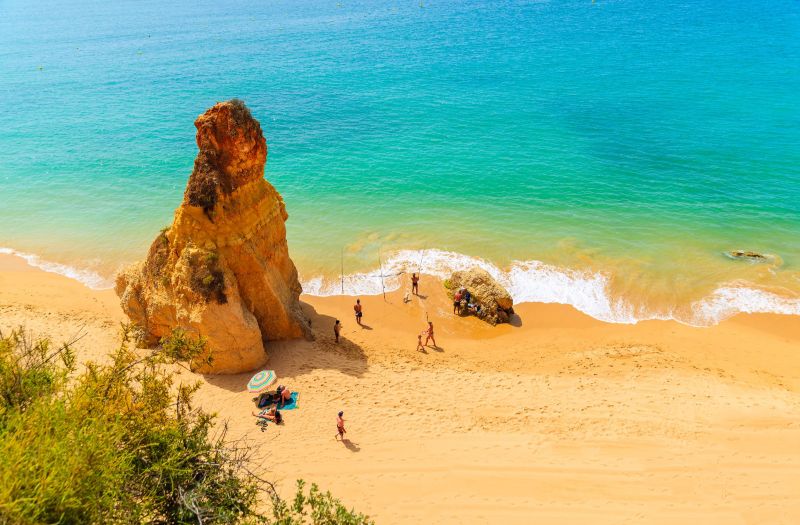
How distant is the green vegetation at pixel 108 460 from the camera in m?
6.26

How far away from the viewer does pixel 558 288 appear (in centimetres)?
2161

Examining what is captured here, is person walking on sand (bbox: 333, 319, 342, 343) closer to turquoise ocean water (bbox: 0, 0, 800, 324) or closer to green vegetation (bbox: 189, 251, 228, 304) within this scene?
turquoise ocean water (bbox: 0, 0, 800, 324)

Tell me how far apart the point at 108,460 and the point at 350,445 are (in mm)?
6866

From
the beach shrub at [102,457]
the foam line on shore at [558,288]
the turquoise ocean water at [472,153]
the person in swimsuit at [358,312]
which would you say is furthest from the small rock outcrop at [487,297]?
the beach shrub at [102,457]

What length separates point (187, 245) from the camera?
14.8 meters

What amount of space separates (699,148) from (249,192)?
1344 inches

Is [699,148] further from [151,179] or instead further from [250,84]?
[250,84]

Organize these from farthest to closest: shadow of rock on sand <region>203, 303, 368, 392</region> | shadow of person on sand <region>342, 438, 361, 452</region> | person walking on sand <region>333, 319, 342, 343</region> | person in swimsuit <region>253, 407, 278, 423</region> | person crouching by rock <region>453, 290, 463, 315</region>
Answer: person crouching by rock <region>453, 290, 463, 315</region> < person walking on sand <region>333, 319, 342, 343</region> < shadow of rock on sand <region>203, 303, 368, 392</region> < person in swimsuit <region>253, 407, 278, 423</region> < shadow of person on sand <region>342, 438, 361, 452</region>

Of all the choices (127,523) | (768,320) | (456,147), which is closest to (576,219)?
(768,320)

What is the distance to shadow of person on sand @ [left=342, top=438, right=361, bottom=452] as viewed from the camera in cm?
1284

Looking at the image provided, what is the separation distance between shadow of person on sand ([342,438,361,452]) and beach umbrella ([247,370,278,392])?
10.1 ft

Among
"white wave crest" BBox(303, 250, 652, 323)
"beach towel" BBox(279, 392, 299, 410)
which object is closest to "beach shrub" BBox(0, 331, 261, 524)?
"beach towel" BBox(279, 392, 299, 410)

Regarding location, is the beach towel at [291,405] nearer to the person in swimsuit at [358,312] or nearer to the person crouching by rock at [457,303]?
the person in swimsuit at [358,312]

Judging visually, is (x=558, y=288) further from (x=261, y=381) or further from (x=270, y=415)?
(x=270, y=415)
